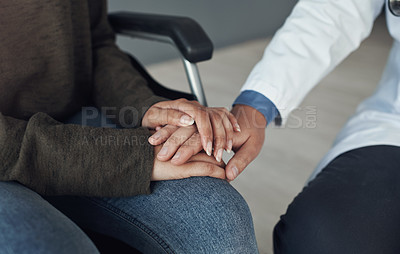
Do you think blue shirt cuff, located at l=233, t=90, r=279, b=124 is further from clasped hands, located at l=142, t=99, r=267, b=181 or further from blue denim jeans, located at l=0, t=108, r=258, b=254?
blue denim jeans, located at l=0, t=108, r=258, b=254

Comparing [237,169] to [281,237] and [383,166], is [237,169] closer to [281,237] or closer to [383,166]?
[281,237]

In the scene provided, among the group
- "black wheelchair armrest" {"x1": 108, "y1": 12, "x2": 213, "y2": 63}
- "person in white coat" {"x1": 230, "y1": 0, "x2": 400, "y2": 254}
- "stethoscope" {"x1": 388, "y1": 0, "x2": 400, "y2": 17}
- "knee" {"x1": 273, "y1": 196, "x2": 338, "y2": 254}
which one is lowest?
"knee" {"x1": 273, "y1": 196, "x2": 338, "y2": 254}

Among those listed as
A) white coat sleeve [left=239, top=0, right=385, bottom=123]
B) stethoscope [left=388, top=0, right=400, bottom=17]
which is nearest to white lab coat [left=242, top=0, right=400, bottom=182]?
white coat sleeve [left=239, top=0, right=385, bottom=123]

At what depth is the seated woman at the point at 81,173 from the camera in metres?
0.62

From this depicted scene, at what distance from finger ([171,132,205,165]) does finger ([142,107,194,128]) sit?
0.03m

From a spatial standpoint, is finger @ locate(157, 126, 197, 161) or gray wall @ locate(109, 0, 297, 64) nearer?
finger @ locate(157, 126, 197, 161)

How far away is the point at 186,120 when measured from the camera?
→ 82 cm

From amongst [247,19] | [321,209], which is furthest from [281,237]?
[247,19]

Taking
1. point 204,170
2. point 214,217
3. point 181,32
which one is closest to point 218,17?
point 181,32

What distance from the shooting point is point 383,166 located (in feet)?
3.03

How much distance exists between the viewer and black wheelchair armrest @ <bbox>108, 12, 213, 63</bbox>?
3.25ft

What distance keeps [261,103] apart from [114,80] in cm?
36

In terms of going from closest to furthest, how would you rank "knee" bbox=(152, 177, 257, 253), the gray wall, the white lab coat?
1. "knee" bbox=(152, 177, 257, 253)
2. the white lab coat
3. the gray wall

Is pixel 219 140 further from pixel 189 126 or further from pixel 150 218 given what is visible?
pixel 150 218
